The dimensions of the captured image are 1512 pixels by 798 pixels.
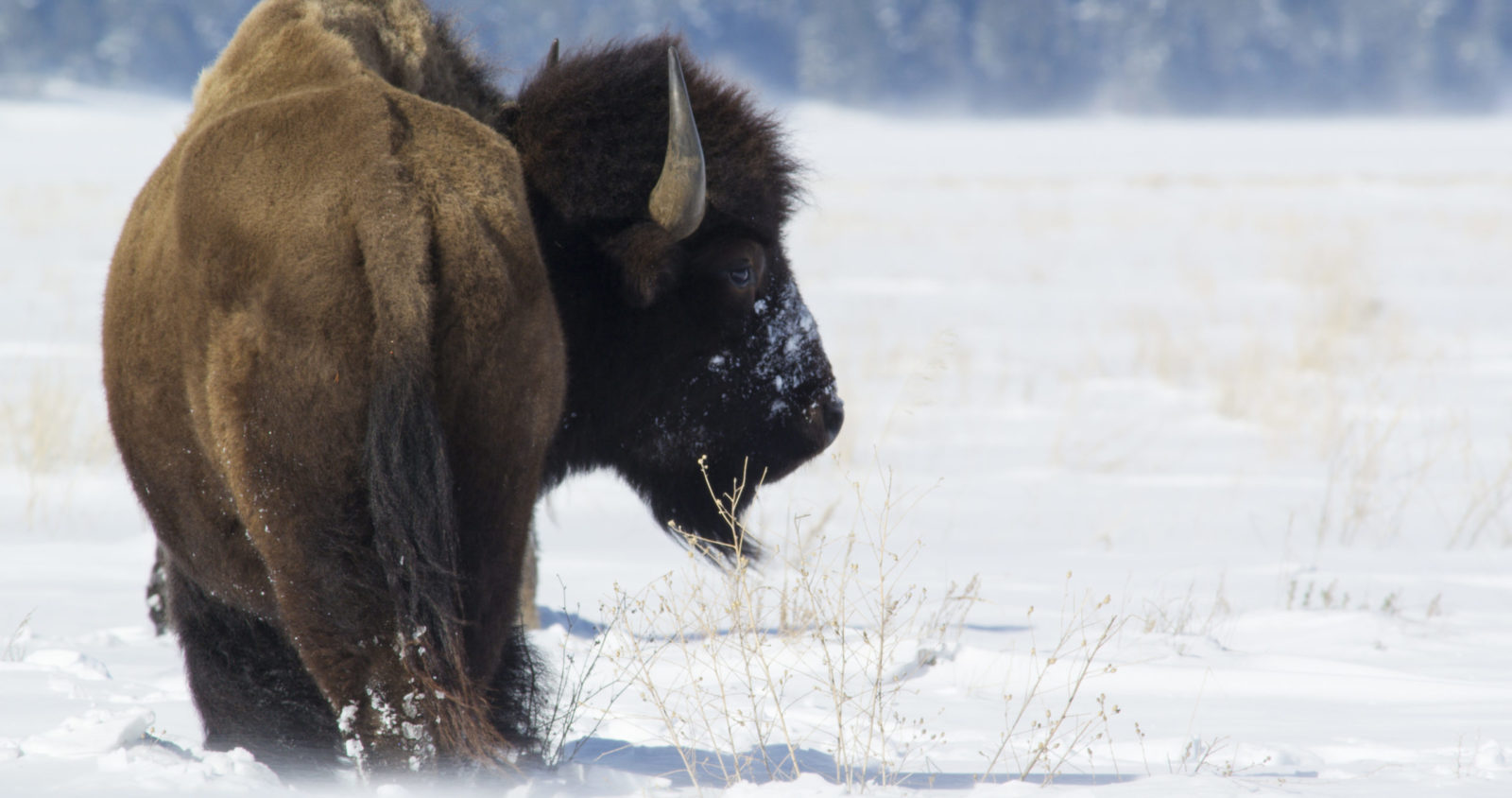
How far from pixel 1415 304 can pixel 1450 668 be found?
506 inches

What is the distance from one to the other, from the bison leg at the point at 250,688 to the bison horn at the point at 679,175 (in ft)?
4.23

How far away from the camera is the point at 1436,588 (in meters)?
5.19

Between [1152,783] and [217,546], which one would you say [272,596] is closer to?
[217,546]

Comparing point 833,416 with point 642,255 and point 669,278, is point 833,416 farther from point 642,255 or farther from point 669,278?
point 642,255

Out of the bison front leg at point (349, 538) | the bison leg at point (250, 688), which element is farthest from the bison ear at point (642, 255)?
the bison leg at point (250, 688)

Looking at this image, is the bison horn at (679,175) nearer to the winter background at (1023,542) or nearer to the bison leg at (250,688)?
the winter background at (1023,542)

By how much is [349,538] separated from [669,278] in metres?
1.22

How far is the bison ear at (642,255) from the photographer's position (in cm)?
298

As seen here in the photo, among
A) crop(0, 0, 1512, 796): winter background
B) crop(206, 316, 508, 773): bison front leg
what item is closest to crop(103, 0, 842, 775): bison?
crop(206, 316, 508, 773): bison front leg

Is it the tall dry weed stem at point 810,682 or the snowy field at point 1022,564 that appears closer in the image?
the tall dry weed stem at point 810,682

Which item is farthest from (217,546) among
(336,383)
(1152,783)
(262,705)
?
A: (1152,783)

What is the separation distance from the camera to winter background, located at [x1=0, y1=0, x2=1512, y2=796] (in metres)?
2.83

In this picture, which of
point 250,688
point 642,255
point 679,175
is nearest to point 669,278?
point 642,255

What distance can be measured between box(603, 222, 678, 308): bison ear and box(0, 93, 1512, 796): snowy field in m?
0.72
